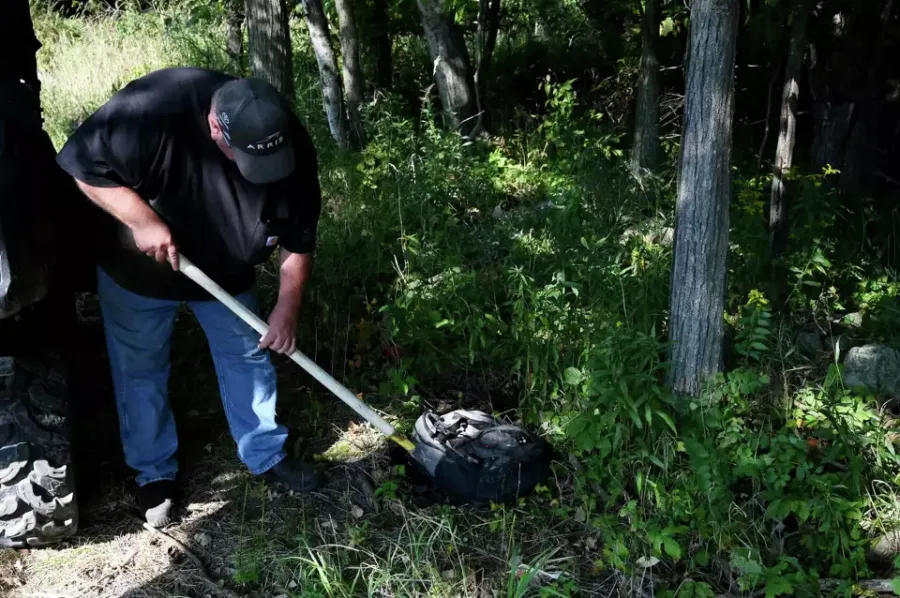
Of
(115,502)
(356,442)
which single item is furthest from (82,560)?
(356,442)

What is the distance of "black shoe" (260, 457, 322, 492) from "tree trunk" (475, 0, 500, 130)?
4.13 m

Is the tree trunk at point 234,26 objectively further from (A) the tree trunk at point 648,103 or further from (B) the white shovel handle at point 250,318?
(B) the white shovel handle at point 250,318

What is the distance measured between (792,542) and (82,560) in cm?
276

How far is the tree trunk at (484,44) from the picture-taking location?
698 cm

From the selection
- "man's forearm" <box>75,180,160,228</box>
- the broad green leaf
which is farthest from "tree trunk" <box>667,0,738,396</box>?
"man's forearm" <box>75,180,160,228</box>

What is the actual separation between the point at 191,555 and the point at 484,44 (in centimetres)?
528

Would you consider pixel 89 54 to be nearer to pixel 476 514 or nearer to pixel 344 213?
pixel 344 213

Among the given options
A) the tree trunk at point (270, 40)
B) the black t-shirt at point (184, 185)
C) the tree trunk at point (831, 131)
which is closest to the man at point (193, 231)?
the black t-shirt at point (184, 185)

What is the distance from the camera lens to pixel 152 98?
2893 millimetres

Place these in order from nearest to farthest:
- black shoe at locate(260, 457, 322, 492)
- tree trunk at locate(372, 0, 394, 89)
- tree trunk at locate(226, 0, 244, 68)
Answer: black shoe at locate(260, 457, 322, 492) → tree trunk at locate(372, 0, 394, 89) → tree trunk at locate(226, 0, 244, 68)

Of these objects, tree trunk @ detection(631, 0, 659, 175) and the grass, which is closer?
the grass

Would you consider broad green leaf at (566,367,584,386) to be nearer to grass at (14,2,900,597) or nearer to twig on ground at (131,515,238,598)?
grass at (14,2,900,597)

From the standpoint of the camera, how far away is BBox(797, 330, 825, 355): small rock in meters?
4.04

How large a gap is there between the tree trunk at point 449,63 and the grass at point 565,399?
131 cm
